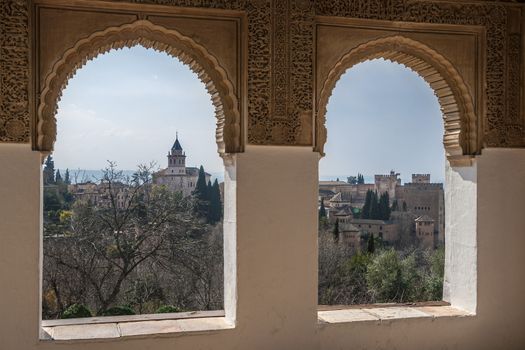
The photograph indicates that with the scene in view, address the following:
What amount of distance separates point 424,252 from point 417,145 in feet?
14.0

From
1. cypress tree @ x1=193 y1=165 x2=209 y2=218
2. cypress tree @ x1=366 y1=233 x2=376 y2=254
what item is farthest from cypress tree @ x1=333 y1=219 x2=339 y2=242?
cypress tree @ x1=193 y1=165 x2=209 y2=218

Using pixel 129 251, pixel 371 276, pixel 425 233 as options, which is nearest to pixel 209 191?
pixel 129 251

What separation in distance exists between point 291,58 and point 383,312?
6.98 feet

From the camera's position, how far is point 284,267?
415 cm

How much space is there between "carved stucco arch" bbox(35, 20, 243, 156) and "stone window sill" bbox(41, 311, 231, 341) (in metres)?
1.25

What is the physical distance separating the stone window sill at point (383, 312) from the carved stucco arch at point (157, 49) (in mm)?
1498

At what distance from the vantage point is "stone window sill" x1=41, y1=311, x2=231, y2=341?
387 centimetres

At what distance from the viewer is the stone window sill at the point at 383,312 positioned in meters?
4.34

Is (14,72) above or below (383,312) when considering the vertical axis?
above

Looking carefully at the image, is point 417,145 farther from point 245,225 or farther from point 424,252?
point 245,225

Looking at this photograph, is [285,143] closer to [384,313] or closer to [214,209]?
[384,313]

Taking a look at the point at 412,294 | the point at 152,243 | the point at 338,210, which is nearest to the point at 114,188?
the point at 152,243

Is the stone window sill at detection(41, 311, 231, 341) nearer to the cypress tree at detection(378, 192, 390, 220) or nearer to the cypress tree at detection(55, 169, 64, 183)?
the cypress tree at detection(55, 169, 64, 183)

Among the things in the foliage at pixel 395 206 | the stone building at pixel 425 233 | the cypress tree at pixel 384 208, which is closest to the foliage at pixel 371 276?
the stone building at pixel 425 233
